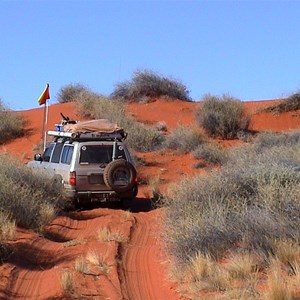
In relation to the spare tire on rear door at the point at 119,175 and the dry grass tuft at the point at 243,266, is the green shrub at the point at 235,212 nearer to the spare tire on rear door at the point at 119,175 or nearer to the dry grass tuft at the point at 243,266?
the dry grass tuft at the point at 243,266

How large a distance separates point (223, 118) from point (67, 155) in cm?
1828

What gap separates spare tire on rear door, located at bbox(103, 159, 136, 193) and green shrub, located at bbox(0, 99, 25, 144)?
61.0 feet

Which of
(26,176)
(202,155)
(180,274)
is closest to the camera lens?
(180,274)

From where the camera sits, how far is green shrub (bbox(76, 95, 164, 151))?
1222 inches

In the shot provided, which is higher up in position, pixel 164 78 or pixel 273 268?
pixel 164 78

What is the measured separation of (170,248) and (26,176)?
736 cm

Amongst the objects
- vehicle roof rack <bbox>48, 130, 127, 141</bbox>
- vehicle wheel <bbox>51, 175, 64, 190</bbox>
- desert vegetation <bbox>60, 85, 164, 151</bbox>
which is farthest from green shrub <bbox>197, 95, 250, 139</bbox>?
vehicle wheel <bbox>51, 175, 64, 190</bbox>

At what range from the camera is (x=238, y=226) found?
33.9ft

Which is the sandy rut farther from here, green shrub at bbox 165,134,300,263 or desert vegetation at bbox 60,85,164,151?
desert vegetation at bbox 60,85,164,151

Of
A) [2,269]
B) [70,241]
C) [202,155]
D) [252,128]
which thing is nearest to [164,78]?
[252,128]

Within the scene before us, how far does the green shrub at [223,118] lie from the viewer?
35406mm

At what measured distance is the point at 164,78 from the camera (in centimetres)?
4412

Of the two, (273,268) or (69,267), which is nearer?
(273,268)

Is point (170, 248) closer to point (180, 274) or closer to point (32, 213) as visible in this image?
point (180, 274)
